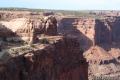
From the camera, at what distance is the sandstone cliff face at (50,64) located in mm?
24481

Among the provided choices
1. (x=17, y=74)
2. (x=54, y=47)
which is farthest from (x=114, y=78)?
(x=17, y=74)

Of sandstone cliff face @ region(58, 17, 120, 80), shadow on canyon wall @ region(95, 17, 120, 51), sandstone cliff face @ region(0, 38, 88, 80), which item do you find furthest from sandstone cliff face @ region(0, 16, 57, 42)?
shadow on canyon wall @ region(95, 17, 120, 51)

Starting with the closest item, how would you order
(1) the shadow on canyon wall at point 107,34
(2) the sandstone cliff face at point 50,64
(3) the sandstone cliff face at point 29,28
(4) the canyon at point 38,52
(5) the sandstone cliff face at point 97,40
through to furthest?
(2) the sandstone cliff face at point 50,64 < (4) the canyon at point 38,52 < (3) the sandstone cliff face at point 29,28 < (5) the sandstone cliff face at point 97,40 < (1) the shadow on canyon wall at point 107,34

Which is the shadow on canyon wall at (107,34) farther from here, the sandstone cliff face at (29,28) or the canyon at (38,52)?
the sandstone cliff face at (29,28)

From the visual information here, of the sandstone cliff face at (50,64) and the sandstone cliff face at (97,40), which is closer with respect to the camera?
the sandstone cliff face at (50,64)

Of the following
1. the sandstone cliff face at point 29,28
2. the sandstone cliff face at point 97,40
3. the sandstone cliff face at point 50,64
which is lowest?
the sandstone cliff face at point 97,40

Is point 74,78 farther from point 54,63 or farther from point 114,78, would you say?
point 114,78

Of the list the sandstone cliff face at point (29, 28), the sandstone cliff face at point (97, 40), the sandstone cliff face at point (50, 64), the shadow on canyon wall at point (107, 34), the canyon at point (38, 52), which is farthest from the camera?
the shadow on canyon wall at point (107, 34)

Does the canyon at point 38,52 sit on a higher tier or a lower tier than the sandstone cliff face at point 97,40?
higher

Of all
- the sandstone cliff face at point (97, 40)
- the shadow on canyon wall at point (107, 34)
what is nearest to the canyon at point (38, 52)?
the sandstone cliff face at point (97, 40)

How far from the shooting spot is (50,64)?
103ft

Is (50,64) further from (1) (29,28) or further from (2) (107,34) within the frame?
(2) (107,34)

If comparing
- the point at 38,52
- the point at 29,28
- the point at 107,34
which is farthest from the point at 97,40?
the point at 38,52

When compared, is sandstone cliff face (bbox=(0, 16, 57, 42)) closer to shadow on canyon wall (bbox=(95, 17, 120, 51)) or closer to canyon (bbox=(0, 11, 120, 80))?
canyon (bbox=(0, 11, 120, 80))
